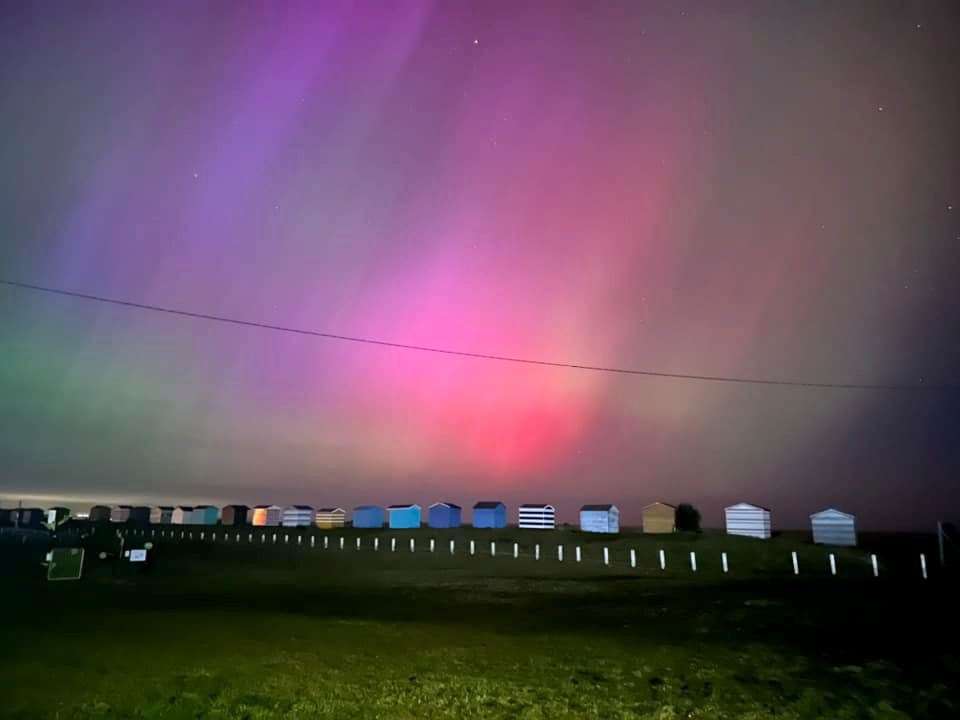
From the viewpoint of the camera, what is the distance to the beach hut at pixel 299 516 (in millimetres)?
129125

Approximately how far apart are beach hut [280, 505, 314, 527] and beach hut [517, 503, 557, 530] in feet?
163

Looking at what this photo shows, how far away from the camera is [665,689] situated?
13.1m

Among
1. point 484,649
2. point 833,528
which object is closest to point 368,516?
point 833,528

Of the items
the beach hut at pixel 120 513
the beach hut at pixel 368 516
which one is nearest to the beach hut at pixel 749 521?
the beach hut at pixel 368 516

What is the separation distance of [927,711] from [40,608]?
86.4 ft

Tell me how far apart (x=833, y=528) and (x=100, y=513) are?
158 meters

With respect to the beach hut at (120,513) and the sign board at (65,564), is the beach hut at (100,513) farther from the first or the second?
the sign board at (65,564)

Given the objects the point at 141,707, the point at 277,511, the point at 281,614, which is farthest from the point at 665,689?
the point at 277,511

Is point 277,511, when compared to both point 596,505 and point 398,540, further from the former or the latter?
point 596,505

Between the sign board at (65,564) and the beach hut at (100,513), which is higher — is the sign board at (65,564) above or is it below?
above

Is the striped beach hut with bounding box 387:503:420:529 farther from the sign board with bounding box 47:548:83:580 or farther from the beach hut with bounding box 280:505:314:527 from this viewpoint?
the sign board with bounding box 47:548:83:580

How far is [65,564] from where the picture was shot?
1350 inches

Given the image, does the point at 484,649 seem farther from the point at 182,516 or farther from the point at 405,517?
the point at 182,516

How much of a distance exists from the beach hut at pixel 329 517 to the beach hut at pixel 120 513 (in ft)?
202
